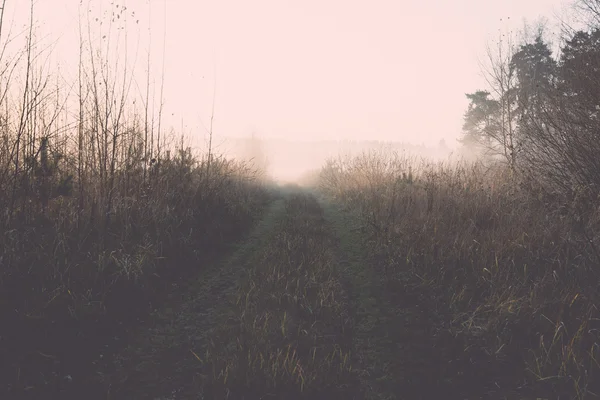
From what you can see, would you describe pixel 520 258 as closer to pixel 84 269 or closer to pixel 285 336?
pixel 285 336

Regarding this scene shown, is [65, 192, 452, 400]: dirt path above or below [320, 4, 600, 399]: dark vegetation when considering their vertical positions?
below

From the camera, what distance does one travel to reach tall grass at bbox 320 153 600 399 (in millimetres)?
2047

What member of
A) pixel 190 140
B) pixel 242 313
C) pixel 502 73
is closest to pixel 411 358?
pixel 242 313

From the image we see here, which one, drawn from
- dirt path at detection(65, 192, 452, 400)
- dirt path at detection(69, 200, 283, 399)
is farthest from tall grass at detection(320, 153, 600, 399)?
dirt path at detection(69, 200, 283, 399)

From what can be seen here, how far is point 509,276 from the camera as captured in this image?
9.83 feet

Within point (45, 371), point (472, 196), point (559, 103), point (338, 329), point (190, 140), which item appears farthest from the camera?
point (190, 140)

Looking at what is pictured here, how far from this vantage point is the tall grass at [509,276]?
205 centimetres

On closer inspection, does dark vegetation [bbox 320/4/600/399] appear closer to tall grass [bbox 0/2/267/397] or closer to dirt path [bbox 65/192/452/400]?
dirt path [bbox 65/192/452/400]

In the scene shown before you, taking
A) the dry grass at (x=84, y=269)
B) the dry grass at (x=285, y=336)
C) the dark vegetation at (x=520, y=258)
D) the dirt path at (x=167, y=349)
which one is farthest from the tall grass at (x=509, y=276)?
the dry grass at (x=84, y=269)

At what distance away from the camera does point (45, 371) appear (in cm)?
200

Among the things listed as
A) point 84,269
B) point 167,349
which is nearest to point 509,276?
point 167,349

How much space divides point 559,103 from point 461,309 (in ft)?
12.9

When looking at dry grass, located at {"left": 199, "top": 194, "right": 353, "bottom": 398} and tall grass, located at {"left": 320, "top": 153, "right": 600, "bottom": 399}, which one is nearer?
dry grass, located at {"left": 199, "top": 194, "right": 353, "bottom": 398}

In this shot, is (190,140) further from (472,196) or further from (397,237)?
(472,196)
